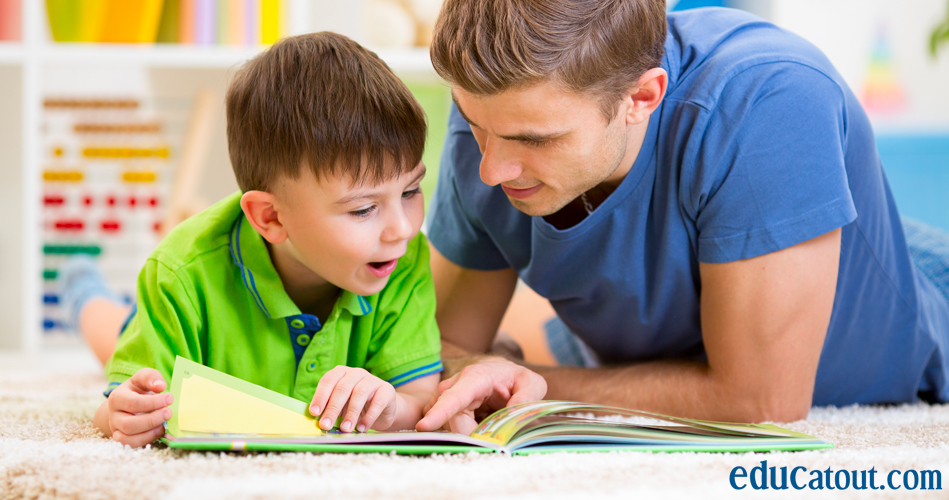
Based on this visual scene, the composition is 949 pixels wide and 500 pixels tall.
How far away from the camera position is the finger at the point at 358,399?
0.73 m

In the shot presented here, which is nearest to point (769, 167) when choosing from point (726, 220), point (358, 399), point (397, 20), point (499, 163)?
point (726, 220)

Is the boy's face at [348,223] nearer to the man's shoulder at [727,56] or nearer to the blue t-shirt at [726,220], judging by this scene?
the blue t-shirt at [726,220]

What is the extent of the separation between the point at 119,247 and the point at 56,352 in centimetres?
39

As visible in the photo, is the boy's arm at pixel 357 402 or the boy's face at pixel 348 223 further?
the boy's face at pixel 348 223

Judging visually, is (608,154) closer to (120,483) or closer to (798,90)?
(798,90)

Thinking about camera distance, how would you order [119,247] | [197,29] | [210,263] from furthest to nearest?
[119,247], [197,29], [210,263]

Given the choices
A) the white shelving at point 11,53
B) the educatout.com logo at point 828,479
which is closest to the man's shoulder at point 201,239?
the educatout.com logo at point 828,479

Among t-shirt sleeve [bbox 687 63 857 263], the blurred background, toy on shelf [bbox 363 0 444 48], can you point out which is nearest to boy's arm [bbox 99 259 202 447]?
t-shirt sleeve [bbox 687 63 857 263]

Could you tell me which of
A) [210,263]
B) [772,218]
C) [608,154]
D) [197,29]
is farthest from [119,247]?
[772,218]

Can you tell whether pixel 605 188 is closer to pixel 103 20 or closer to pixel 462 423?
pixel 462 423

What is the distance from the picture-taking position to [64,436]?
804 mm

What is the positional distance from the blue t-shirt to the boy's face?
218 mm

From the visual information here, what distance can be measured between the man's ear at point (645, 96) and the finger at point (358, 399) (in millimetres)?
428

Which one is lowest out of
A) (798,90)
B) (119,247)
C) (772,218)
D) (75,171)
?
(119,247)
